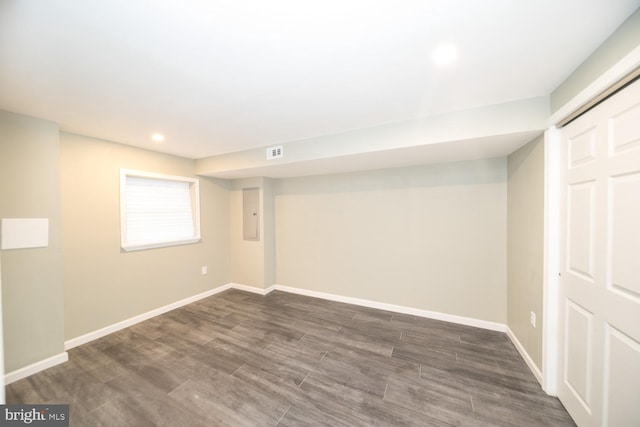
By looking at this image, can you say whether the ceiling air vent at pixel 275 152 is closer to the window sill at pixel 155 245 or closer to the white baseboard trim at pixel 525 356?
the window sill at pixel 155 245

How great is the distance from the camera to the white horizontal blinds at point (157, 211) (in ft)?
9.88

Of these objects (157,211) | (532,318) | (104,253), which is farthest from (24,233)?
(532,318)

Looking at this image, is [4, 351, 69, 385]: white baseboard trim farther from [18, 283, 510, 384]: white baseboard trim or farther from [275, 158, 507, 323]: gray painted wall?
[275, 158, 507, 323]: gray painted wall

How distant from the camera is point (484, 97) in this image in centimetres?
179

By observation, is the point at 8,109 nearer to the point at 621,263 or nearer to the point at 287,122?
the point at 287,122

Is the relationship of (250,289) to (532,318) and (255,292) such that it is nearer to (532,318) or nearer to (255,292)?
(255,292)

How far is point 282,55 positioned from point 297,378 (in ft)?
8.25

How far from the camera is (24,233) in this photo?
6.56 feet

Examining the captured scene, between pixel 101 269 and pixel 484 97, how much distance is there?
14.4ft

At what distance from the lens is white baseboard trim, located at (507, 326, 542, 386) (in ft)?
6.15

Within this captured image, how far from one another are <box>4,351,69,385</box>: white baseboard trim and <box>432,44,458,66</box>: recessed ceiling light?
411 centimetres

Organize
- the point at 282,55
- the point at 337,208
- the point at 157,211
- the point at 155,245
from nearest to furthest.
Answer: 1. the point at 282,55
2. the point at 155,245
3. the point at 157,211
4. the point at 337,208

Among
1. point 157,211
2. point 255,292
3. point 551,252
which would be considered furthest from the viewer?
point 255,292

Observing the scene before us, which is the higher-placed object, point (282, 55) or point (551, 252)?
point (282, 55)
